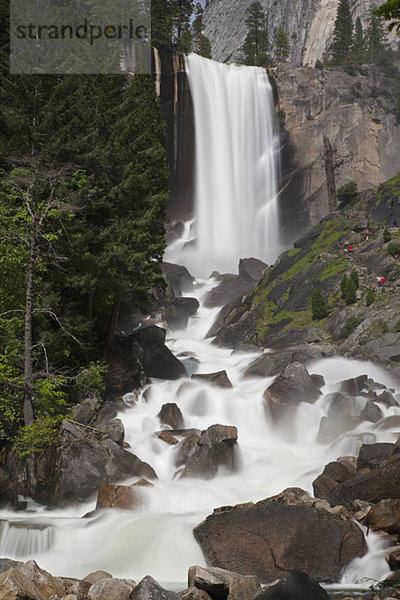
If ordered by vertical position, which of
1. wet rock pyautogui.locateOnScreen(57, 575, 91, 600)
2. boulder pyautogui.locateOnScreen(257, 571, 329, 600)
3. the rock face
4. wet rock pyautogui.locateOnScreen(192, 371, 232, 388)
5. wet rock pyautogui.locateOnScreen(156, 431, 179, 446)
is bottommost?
wet rock pyautogui.locateOnScreen(192, 371, 232, 388)

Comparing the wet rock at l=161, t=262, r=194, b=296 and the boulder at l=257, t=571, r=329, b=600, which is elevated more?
the boulder at l=257, t=571, r=329, b=600

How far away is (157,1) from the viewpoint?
69312 millimetres

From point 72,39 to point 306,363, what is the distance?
82.0 feet

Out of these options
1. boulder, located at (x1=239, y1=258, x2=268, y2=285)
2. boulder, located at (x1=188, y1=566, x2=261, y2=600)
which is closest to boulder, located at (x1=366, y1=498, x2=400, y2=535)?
boulder, located at (x1=188, y1=566, x2=261, y2=600)

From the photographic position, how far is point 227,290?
5075cm

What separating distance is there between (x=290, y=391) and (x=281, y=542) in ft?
40.7

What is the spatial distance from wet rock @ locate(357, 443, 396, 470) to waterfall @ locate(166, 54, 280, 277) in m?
49.7

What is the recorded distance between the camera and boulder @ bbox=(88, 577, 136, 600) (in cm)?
966

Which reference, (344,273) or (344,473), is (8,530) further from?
(344,273)

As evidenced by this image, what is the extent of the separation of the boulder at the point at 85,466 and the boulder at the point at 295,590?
31.4 feet

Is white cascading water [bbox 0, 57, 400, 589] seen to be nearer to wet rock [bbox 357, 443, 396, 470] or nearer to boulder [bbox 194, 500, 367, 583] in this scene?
boulder [bbox 194, 500, 367, 583]

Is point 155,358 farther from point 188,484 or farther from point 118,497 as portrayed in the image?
point 118,497

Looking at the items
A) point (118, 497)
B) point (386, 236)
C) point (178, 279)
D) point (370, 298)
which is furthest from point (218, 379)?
point (178, 279)

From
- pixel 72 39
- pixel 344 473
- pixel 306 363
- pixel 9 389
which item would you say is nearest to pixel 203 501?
pixel 344 473
